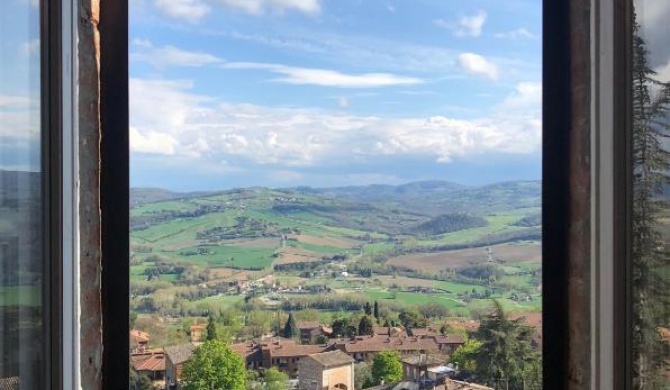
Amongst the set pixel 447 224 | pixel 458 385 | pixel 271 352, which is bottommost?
pixel 458 385

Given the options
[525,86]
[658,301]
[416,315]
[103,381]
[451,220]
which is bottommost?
[103,381]

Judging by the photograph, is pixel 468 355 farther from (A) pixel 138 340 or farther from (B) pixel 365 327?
(A) pixel 138 340

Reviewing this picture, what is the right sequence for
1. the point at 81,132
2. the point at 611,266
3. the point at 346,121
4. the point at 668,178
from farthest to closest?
the point at 346,121
the point at 81,132
the point at 611,266
the point at 668,178

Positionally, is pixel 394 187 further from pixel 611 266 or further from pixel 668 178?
Answer: pixel 668 178

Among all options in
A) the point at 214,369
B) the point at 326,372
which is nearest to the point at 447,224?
the point at 326,372

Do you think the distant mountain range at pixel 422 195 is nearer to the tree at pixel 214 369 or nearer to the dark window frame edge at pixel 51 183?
the dark window frame edge at pixel 51 183

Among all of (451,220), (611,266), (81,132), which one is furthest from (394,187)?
(81,132)
